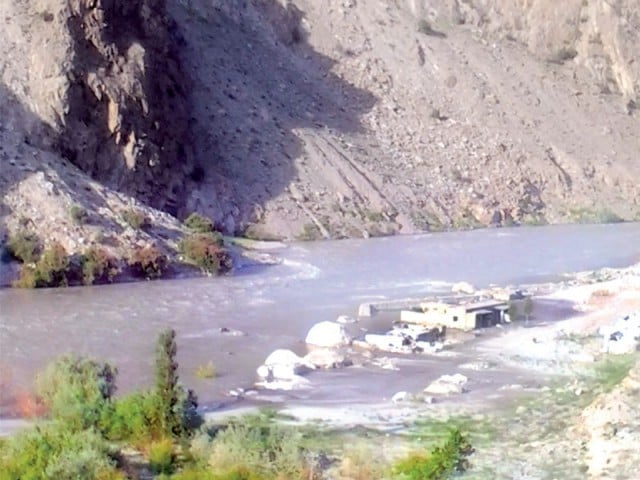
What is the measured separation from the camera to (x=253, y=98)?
5106 centimetres

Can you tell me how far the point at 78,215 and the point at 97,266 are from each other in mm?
2231

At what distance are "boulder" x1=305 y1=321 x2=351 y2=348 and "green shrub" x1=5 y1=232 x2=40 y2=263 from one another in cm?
1096

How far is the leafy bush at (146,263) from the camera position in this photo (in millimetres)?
32250

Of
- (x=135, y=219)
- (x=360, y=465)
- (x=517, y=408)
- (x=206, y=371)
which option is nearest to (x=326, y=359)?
(x=206, y=371)

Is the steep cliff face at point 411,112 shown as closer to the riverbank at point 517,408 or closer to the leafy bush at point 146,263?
the leafy bush at point 146,263

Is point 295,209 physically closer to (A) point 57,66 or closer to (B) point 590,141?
(A) point 57,66

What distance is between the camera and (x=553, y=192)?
57.1 meters

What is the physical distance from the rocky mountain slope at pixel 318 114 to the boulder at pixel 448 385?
15.9m

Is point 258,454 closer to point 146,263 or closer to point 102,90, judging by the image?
point 146,263

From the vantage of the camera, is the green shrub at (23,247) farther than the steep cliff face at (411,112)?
No

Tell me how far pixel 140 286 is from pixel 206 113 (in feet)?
61.9

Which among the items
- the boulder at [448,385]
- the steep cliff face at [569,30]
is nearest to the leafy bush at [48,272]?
the boulder at [448,385]

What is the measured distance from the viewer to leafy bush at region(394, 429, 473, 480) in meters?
12.8

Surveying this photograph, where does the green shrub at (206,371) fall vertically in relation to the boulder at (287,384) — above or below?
above
